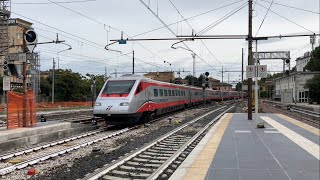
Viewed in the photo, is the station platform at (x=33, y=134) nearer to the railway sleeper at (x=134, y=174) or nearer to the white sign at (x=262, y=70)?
the railway sleeper at (x=134, y=174)

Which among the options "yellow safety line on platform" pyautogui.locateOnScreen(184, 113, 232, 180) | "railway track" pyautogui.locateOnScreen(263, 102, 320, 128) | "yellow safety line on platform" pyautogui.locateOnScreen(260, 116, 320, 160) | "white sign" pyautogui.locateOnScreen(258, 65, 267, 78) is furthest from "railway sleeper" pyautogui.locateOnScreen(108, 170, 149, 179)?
"railway track" pyautogui.locateOnScreen(263, 102, 320, 128)

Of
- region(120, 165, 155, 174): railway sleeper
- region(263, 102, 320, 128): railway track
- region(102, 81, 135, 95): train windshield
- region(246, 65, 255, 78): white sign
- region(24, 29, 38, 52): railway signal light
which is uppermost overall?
region(24, 29, 38, 52): railway signal light

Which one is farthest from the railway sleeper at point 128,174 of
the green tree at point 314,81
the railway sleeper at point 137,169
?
the green tree at point 314,81

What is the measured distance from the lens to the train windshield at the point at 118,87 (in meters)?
21.7

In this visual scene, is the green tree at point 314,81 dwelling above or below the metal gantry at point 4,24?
below

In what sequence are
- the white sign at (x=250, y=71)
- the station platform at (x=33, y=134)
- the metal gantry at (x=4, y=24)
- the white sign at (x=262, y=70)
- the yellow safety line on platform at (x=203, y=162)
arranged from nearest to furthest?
the yellow safety line on platform at (x=203, y=162) < the station platform at (x=33, y=134) < the white sign at (x=262, y=70) < the white sign at (x=250, y=71) < the metal gantry at (x=4, y=24)

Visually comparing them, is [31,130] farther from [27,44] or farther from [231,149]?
[231,149]

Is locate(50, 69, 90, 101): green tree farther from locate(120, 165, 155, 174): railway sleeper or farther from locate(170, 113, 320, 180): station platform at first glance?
locate(120, 165, 155, 174): railway sleeper

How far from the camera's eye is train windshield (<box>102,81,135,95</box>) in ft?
71.1

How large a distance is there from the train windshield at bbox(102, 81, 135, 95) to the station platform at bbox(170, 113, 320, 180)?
29.0ft

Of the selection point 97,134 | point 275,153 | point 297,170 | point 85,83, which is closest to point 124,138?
point 97,134

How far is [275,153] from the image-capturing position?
400 inches

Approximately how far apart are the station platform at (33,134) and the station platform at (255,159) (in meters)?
6.32

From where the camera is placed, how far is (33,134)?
1527 centimetres
